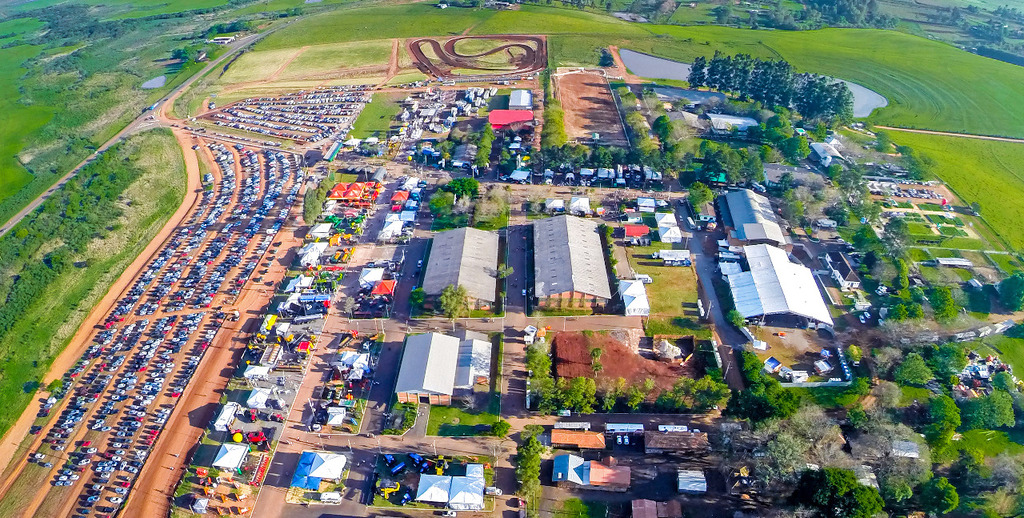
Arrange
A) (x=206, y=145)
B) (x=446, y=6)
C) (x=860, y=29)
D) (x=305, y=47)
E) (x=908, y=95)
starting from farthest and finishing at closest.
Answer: (x=446, y=6), (x=860, y=29), (x=305, y=47), (x=908, y=95), (x=206, y=145)

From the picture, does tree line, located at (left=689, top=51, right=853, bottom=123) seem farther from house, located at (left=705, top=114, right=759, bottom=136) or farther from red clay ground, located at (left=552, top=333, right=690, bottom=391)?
red clay ground, located at (left=552, top=333, right=690, bottom=391)

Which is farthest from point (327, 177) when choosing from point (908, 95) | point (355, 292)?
point (908, 95)

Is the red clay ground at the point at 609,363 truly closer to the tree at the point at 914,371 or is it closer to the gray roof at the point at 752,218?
the tree at the point at 914,371

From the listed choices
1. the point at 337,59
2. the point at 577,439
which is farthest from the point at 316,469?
the point at 337,59

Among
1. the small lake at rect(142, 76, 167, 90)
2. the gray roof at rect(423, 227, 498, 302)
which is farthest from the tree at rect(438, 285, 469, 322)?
the small lake at rect(142, 76, 167, 90)

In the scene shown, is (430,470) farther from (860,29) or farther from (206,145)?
(860,29)

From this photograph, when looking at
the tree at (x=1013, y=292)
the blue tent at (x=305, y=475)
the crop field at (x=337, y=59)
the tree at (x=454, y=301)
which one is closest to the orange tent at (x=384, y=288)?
the tree at (x=454, y=301)
